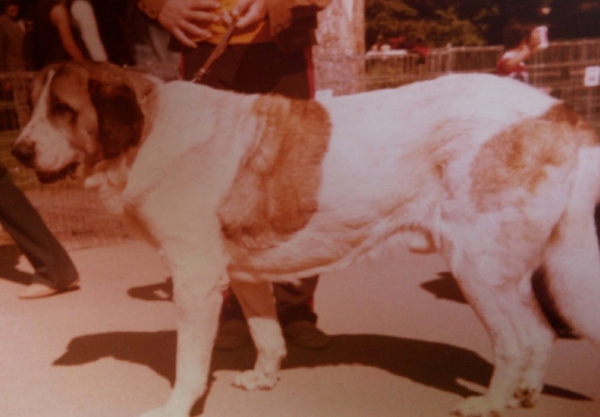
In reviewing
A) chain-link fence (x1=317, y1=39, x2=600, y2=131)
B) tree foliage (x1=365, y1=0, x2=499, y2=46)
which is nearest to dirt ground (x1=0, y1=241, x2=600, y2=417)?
chain-link fence (x1=317, y1=39, x2=600, y2=131)

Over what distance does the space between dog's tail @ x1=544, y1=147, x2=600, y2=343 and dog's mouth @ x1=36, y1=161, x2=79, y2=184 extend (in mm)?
1622

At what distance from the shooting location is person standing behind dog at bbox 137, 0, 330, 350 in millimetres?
2383

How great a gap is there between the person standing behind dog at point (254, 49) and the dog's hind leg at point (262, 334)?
39 centimetres

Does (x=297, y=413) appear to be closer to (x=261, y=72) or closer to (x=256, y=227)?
(x=256, y=227)

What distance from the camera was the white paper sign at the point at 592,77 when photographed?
3.37 m

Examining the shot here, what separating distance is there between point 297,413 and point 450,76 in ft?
4.37

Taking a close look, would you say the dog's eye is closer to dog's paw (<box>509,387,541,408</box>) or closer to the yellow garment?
the yellow garment

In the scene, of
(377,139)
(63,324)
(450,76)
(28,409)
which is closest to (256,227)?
(377,139)

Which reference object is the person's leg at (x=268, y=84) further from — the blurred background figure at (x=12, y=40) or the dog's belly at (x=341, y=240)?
the blurred background figure at (x=12, y=40)

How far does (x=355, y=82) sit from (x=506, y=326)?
2.47 m

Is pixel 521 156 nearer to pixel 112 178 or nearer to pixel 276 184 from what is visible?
pixel 276 184

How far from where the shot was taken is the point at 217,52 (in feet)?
7.85

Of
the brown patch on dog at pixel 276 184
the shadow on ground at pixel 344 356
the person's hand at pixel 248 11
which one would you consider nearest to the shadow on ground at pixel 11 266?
the shadow on ground at pixel 344 356

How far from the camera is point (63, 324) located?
3.40 m
